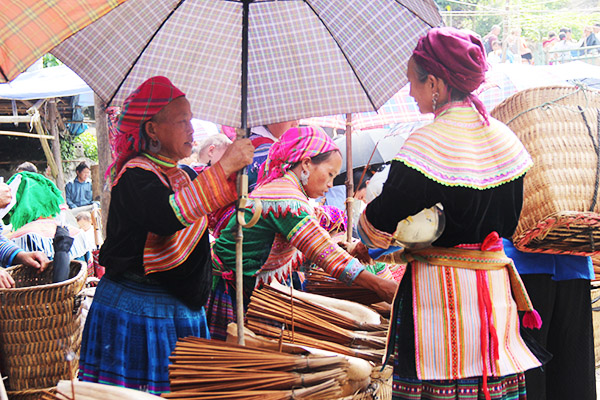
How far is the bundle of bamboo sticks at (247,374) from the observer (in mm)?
2023

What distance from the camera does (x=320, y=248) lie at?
9.53 feet

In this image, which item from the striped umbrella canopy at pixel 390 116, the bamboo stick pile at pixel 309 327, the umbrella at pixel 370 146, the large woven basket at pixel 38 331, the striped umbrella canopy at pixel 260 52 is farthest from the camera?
the umbrella at pixel 370 146

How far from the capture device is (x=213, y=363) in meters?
2.12

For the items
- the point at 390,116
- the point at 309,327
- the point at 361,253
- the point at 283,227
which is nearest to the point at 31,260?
the point at 283,227

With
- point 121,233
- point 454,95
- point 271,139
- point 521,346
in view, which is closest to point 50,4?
point 121,233

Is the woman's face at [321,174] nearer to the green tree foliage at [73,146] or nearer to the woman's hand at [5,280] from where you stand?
the woman's hand at [5,280]

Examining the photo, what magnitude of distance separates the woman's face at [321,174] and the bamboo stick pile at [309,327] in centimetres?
68

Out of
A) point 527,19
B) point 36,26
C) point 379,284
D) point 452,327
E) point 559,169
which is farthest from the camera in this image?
point 527,19

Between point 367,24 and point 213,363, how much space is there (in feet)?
5.70

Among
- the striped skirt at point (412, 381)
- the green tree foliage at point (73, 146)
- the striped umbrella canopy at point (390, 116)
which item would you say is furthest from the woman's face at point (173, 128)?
the green tree foliage at point (73, 146)

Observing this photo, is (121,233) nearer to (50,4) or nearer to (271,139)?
(50,4)

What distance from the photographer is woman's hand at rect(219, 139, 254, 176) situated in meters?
2.21

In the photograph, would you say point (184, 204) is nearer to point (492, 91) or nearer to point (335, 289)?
point (335, 289)

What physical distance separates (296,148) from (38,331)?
5.82 feet
